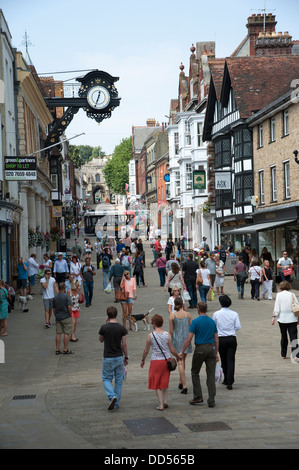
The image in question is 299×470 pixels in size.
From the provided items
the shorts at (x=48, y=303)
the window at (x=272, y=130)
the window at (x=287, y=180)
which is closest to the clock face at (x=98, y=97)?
the window at (x=272, y=130)

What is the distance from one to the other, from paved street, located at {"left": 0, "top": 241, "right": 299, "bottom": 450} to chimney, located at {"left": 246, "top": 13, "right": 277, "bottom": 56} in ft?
111

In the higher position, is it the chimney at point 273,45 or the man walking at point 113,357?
the chimney at point 273,45

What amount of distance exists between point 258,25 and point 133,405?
4135cm

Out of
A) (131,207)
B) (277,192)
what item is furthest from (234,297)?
(131,207)

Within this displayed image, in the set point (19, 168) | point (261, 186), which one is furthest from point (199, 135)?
Answer: point (19, 168)

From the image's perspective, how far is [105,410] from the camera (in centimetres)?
997

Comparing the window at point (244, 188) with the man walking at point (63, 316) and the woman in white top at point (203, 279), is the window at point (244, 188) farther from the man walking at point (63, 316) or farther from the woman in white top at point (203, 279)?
the man walking at point (63, 316)

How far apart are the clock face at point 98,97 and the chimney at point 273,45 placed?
11.9 metres

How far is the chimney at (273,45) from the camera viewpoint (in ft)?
147

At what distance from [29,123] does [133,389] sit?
25834 mm

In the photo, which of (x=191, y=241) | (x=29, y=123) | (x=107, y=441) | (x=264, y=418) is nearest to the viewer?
(x=107, y=441)

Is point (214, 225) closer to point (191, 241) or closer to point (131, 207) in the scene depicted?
point (191, 241)

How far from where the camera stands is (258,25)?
4706 cm

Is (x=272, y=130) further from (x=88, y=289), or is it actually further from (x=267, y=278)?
(x=88, y=289)
